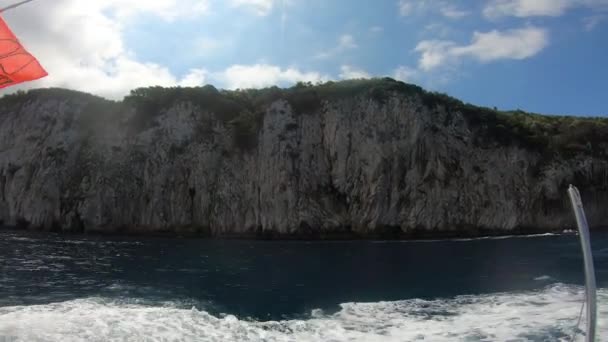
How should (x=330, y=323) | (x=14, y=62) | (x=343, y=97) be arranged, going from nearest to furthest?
1. (x=14, y=62)
2. (x=330, y=323)
3. (x=343, y=97)

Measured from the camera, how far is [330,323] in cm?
1456

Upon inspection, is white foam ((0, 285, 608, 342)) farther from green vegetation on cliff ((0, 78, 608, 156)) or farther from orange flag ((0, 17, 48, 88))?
green vegetation on cliff ((0, 78, 608, 156))

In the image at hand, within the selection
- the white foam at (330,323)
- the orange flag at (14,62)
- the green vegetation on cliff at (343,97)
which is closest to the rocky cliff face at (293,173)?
the green vegetation on cliff at (343,97)

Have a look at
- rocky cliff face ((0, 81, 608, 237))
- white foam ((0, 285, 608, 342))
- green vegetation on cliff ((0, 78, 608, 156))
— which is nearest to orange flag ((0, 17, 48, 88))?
white foam ((0, 285, 608, 342))

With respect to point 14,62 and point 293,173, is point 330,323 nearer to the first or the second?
point 14,62

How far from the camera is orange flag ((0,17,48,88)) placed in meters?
4.91

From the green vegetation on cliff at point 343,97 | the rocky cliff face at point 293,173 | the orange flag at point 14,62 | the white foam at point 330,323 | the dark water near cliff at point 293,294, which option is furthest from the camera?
the green vegetation on cliff at point 343,97

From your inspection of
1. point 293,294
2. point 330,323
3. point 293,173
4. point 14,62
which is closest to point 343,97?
point 293,173

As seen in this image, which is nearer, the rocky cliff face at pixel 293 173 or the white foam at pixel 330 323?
the white foam at pixel 330 323

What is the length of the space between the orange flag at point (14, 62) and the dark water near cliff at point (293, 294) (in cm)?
946

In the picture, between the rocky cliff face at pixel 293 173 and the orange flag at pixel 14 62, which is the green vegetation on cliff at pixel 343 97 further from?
the orange flag at pixel 14 62

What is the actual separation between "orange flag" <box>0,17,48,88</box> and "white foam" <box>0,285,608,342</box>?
30.8ft

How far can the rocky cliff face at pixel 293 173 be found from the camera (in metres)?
48.5

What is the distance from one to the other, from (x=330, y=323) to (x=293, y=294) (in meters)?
4.62
